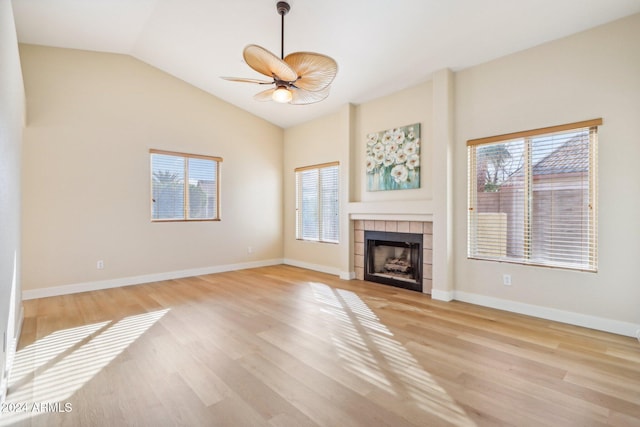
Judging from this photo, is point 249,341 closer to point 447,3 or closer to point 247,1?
point 247,1

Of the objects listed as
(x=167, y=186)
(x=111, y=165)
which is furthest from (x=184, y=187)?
(x=111, y=165)

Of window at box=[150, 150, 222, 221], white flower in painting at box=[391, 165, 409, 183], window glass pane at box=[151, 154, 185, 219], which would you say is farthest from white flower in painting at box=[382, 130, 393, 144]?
window glass pane at box=[151, 154, 185, 219]

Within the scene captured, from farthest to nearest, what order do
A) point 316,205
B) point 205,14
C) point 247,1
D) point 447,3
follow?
1. point 316,205
2. point 205,14
3. point 247,1
4. point 447,3

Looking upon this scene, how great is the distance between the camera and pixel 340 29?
359 centimetres

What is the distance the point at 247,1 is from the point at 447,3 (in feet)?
6.82

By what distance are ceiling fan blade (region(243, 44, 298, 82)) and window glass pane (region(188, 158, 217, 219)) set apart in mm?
3315

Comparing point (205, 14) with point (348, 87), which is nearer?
point (205, 14)

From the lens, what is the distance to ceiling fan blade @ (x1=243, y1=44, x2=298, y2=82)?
247 centimetres

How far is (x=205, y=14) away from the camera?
12.1 ft

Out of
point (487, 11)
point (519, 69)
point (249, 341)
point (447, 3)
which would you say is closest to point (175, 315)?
point (249, 341)

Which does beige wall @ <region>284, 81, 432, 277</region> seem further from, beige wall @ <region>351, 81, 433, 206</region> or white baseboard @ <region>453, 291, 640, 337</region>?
white baseboard @ <region>453, 291, 640, 337</region>

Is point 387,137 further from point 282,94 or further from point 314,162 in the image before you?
point 282,94

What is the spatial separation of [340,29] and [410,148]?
1.87 m

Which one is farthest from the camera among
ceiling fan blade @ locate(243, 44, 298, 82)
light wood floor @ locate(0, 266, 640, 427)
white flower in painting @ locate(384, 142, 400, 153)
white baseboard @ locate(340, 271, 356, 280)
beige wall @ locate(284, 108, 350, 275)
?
beige wall @ locate(284, 108, 350, 275)
